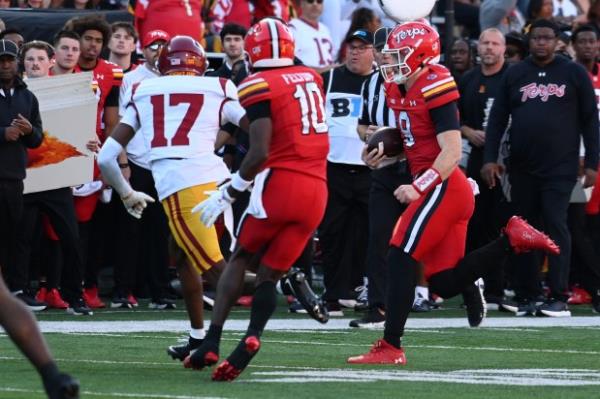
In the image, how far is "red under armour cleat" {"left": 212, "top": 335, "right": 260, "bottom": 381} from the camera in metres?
6.97

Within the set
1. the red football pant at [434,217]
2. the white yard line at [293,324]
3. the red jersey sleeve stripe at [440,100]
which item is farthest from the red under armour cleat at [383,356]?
the white yard line at [293,324]

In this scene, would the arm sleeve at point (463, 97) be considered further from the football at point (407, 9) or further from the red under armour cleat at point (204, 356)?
the red under armour cleat at point (204, 356)

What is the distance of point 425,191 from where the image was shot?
25.7 ft

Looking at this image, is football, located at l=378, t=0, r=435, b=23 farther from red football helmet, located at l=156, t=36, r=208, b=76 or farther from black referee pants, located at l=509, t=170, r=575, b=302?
red football helmet, located at l=156, t=36, r=208, b=76

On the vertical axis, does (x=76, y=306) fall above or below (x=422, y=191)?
below

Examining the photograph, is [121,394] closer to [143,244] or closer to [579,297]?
[143,244]

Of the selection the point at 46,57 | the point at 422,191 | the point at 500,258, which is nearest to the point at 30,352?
the point at 422,191

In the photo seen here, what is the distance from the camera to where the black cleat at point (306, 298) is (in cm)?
801

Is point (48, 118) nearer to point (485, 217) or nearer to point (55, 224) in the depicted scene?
point (55, 224)

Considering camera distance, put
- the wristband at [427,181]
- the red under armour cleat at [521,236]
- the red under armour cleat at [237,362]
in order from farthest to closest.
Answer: the red under armour cleat at [521,236], the wristband at [427,181], the red under armour cleat at [237,362]

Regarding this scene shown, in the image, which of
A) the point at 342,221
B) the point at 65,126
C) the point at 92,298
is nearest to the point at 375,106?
the point at 342,221

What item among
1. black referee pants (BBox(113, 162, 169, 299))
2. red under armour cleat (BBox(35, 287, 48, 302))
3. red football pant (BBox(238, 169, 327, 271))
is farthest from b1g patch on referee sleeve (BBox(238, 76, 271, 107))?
red under armour cleat (BBox(35, 287, 48, 302))

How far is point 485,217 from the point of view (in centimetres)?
1260

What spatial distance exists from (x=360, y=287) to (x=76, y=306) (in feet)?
7.73
